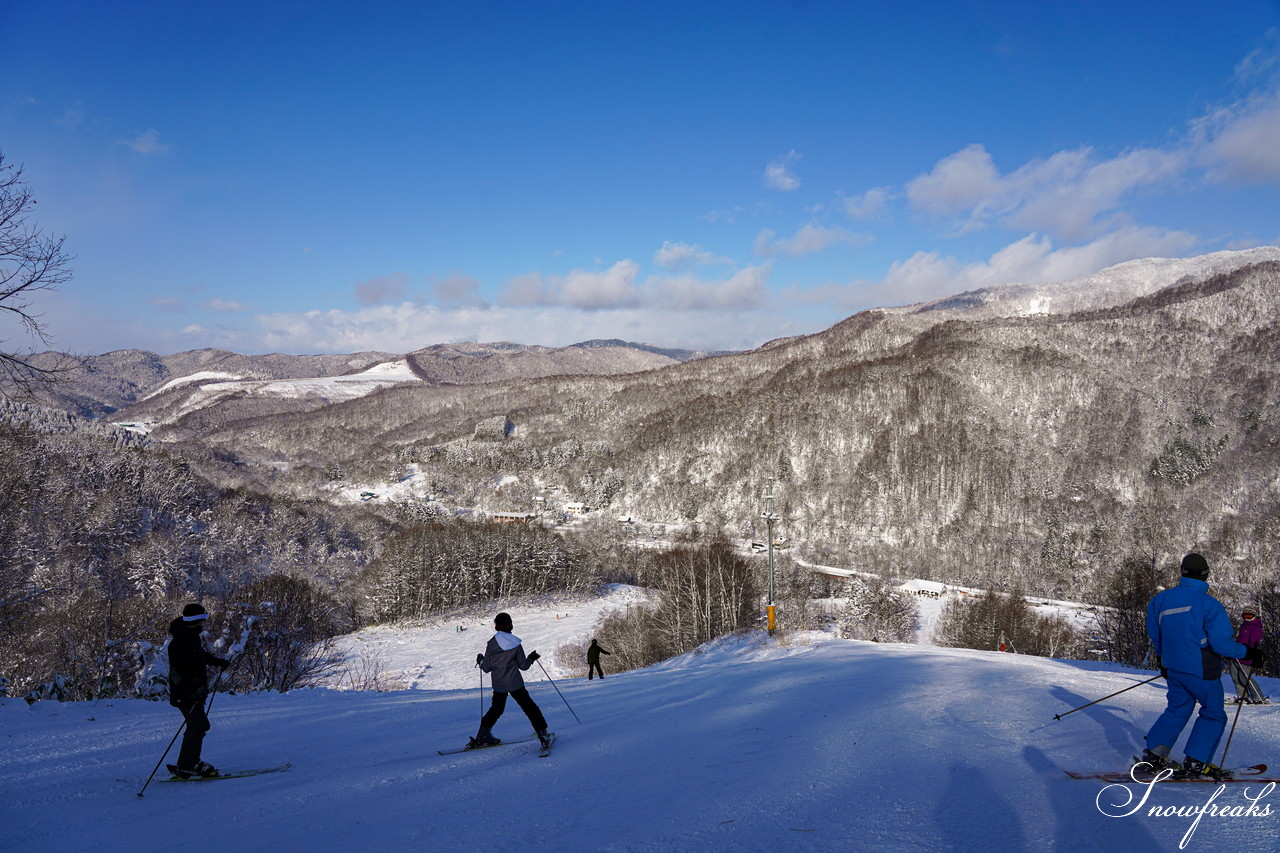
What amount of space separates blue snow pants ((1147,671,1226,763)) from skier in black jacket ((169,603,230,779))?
9.86 metres

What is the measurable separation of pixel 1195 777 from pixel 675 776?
4713 mm

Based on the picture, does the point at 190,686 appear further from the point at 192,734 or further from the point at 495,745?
the point at 495,745

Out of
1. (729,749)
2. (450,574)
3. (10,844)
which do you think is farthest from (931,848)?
(450,574)

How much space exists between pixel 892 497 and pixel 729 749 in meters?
140

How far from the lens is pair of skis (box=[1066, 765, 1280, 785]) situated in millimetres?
5614

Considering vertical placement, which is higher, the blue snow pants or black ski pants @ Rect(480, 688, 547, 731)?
the blue snow pants

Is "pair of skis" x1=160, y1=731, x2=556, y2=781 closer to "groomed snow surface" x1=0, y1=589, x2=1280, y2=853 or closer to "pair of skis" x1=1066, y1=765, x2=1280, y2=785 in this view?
"groomed snow surface" x1=0, y1=589, x2=1280, y2=853

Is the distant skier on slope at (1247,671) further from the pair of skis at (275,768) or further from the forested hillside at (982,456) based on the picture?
the forested hillside at (982,456)

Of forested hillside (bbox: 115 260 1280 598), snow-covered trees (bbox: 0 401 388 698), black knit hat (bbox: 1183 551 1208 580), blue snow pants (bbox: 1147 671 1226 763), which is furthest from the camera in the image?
forested hillside (bbox: 115 260 1280 598)

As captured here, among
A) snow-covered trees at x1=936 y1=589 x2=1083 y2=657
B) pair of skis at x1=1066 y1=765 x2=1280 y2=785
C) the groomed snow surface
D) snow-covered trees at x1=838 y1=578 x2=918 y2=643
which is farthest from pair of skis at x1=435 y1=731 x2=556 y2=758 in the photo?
snow-covered trees at x1=936 y1=589 x2=1083 y2=657

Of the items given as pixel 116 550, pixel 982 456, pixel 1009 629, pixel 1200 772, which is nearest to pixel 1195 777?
pixel 1200 772

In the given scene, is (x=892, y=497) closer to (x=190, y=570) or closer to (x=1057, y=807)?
(x=190, y=570)

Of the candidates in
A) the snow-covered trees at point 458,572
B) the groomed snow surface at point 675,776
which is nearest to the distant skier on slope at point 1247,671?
the groomed snow surface at point 675,776

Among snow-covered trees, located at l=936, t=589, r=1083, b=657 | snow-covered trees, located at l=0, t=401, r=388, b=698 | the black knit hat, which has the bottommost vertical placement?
snow-covered trees, located at l=936, t=589, r=1083, b=657
